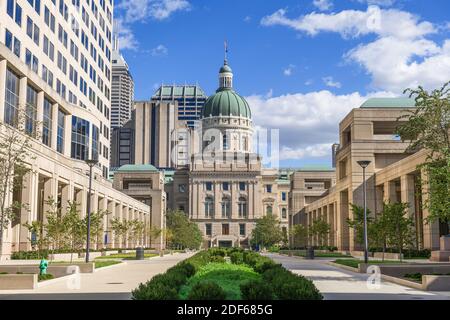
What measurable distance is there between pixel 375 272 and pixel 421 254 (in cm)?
1843

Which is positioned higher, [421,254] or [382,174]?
[382,174]

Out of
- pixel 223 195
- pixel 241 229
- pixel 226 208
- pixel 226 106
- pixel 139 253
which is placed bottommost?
pixel 139 253

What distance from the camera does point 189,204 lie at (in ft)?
518

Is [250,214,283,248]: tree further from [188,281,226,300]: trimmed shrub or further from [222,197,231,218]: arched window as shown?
[188,281,226,300]: trimmed shrub

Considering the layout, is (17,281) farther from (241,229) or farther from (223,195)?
(241,229)

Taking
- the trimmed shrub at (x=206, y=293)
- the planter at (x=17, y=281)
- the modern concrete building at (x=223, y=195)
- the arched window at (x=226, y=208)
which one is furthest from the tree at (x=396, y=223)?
the arched window at (x=226, y=208)

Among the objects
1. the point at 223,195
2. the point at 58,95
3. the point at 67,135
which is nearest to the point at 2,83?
the point at 58,95

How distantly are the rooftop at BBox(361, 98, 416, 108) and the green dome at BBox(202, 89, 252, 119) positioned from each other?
378 ft

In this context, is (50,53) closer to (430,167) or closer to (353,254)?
(353,254)

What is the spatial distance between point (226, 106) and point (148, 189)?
223 ft

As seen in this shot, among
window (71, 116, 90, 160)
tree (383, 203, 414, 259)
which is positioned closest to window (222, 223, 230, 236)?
window (71, 116, 90, 160)

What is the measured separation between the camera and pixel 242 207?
519 ft

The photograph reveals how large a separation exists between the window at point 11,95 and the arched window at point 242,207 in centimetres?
10965
